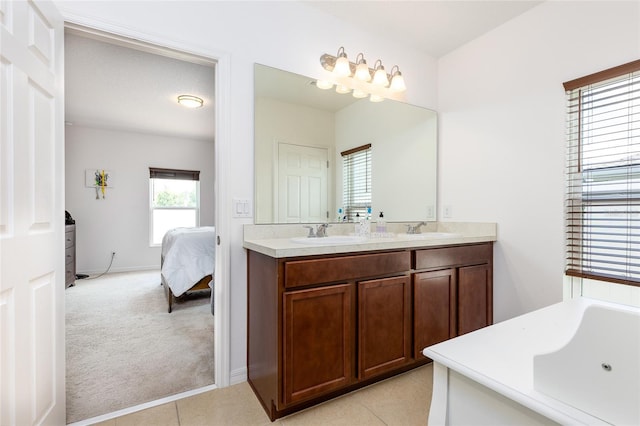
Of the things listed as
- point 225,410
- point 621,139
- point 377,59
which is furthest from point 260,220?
point 621,139

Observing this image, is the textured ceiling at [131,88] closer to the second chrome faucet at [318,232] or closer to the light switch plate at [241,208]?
the light switch plate at [241,208]

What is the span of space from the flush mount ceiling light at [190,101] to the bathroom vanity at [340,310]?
2636 mm

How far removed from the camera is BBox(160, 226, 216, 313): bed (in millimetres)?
3135

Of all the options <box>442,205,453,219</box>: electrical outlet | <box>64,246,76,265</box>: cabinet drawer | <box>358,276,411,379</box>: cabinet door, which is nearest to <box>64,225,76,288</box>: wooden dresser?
<box>64,246,76,265</box>: cabinet drawer

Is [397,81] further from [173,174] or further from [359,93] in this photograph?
[173,174]

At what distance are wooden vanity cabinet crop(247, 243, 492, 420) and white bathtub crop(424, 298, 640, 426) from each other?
81cm

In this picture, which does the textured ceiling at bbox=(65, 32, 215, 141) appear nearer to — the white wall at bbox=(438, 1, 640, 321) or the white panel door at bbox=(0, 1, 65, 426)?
the white panel door at bbox=(0, 1, 65, 426)

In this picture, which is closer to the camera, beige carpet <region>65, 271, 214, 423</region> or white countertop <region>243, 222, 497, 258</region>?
white countertop <region>243, 222, 497, 258</region>

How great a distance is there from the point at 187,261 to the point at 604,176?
140 inches

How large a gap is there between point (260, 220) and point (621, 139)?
2.22 m

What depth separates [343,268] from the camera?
5.29ft

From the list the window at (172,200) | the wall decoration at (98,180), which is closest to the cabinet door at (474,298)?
the window at (172,200)

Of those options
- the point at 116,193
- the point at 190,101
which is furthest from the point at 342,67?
the point at 116,193

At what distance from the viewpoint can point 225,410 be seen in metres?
1.63
